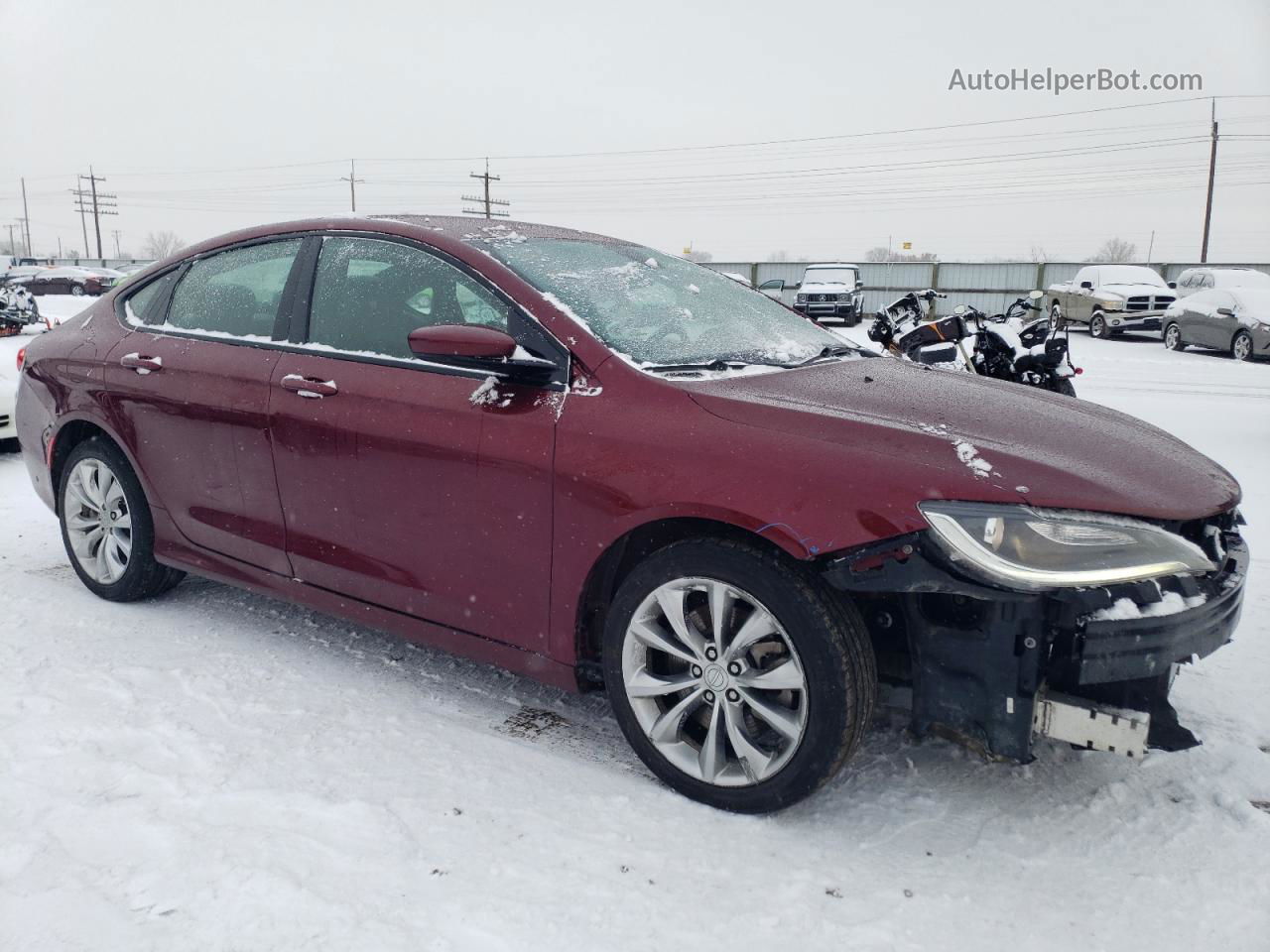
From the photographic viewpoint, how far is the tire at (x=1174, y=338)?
1802cm

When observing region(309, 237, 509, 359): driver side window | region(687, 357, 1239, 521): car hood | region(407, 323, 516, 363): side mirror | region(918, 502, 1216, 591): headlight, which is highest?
region(309, 237, 509, 359): driver side window

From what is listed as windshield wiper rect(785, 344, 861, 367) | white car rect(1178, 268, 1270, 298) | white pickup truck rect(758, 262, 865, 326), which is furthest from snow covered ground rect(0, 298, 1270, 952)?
white pickup truck rect(758, 262, 865, 326)

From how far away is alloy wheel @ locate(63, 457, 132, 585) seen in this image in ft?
13.1

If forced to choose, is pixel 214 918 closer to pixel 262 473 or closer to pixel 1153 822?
pixel 262 473

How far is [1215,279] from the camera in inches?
800

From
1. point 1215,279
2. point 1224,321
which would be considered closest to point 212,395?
point 1224,321

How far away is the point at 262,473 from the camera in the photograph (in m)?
3.39

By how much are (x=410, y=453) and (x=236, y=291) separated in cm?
128

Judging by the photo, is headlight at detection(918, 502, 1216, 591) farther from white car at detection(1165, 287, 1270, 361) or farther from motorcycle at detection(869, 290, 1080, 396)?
white car at detection(1165, 287, 1270, 361)

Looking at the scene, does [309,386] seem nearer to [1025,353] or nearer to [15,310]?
[1025,353]

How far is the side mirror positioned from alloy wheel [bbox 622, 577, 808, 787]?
81 cm

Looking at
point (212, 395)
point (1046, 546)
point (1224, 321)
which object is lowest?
point (1224, 321)

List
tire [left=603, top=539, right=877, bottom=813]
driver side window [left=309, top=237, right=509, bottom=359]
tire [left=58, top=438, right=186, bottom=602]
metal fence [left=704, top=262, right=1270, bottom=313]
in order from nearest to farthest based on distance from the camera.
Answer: tire [left=603, top=539, right=877, bottom=813] < driver side window [left=309, top=237, right=509, bottom=359] < tire [left=58, top=438, right=186, bottom=602] < metal fence [left=704, top=262, right=1270, bottom=313]

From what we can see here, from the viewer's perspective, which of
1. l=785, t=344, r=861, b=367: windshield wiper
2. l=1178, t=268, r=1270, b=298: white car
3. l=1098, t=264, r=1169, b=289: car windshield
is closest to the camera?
l=785, t=344, r=861, b=367: windshield wiper
